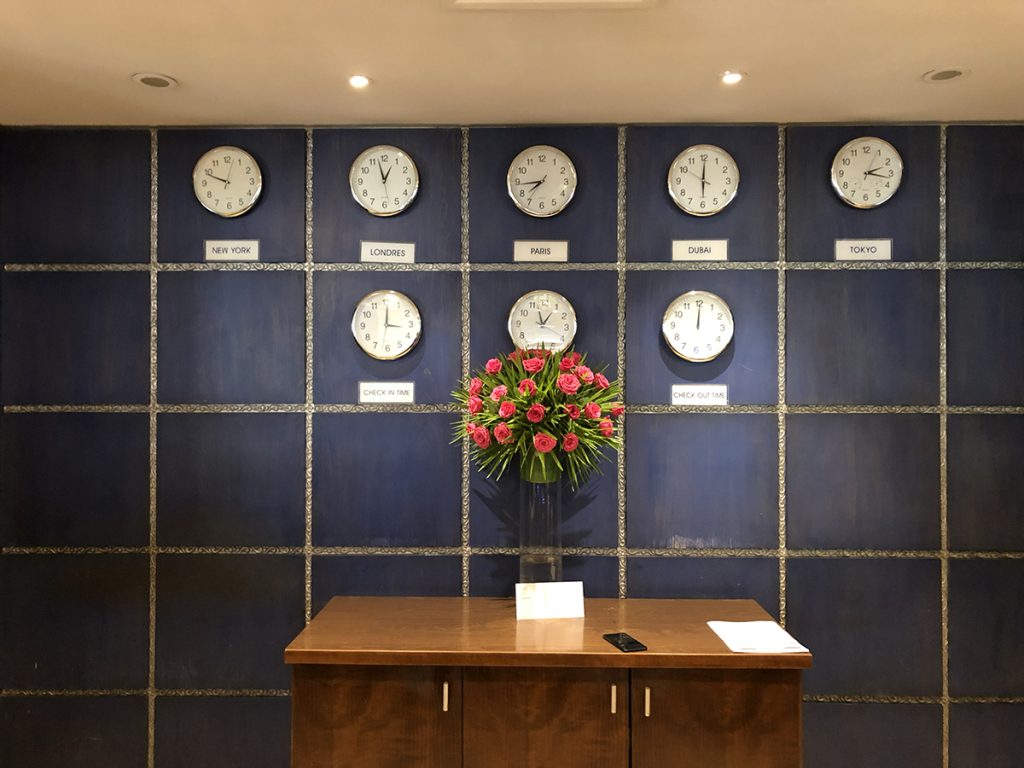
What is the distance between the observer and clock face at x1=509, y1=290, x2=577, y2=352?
2869 mm

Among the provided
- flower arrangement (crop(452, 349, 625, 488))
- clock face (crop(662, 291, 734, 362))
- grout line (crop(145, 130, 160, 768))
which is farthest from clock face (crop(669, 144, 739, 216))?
grout line (crop(145, 130, 160, 768))

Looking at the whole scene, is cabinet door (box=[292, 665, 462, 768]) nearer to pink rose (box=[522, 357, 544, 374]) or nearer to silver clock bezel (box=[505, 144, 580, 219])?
pink rose (box=[522, 357, 544, 374])

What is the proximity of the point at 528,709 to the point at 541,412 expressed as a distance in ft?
3.07

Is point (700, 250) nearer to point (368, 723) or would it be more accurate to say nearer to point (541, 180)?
point (541, 180)

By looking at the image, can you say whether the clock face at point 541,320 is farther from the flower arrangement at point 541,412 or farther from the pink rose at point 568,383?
Answer: the pink rose at point 568,383

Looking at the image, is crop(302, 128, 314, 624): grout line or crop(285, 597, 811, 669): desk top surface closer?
crop(285, 597, 811, 669): desk top surface

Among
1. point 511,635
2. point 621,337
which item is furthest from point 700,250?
point 511,635

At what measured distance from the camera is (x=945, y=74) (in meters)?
2.44

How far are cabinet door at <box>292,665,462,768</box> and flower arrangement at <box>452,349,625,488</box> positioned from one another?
29.8 inches

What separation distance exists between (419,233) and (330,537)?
1.24m

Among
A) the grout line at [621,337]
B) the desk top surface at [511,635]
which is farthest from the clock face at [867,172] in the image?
the desk top surface at [511,635]

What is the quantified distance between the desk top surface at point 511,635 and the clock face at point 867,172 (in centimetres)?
162

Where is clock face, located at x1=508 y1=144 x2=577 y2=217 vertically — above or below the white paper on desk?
above

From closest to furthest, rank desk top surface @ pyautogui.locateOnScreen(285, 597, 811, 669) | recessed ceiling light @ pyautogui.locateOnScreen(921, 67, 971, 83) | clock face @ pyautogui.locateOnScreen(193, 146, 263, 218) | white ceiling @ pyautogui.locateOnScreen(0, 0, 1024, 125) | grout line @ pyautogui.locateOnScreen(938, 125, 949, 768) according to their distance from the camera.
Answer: white ceiling @ pyautogui.locateOnScreen(0, 0, 1024, 125), desk top surface @ pyautogui.locateOnScreen(285, 597, 811, 669), recessed ceiling light @ pyautogui.locateOnScreen(921, 67, 971, 83), grout line @ pyautogui.locateOnScreen(938, 125, 949, 768), clock face @ pyautogui.locateOnScreen(193, 146, 263, 218)
